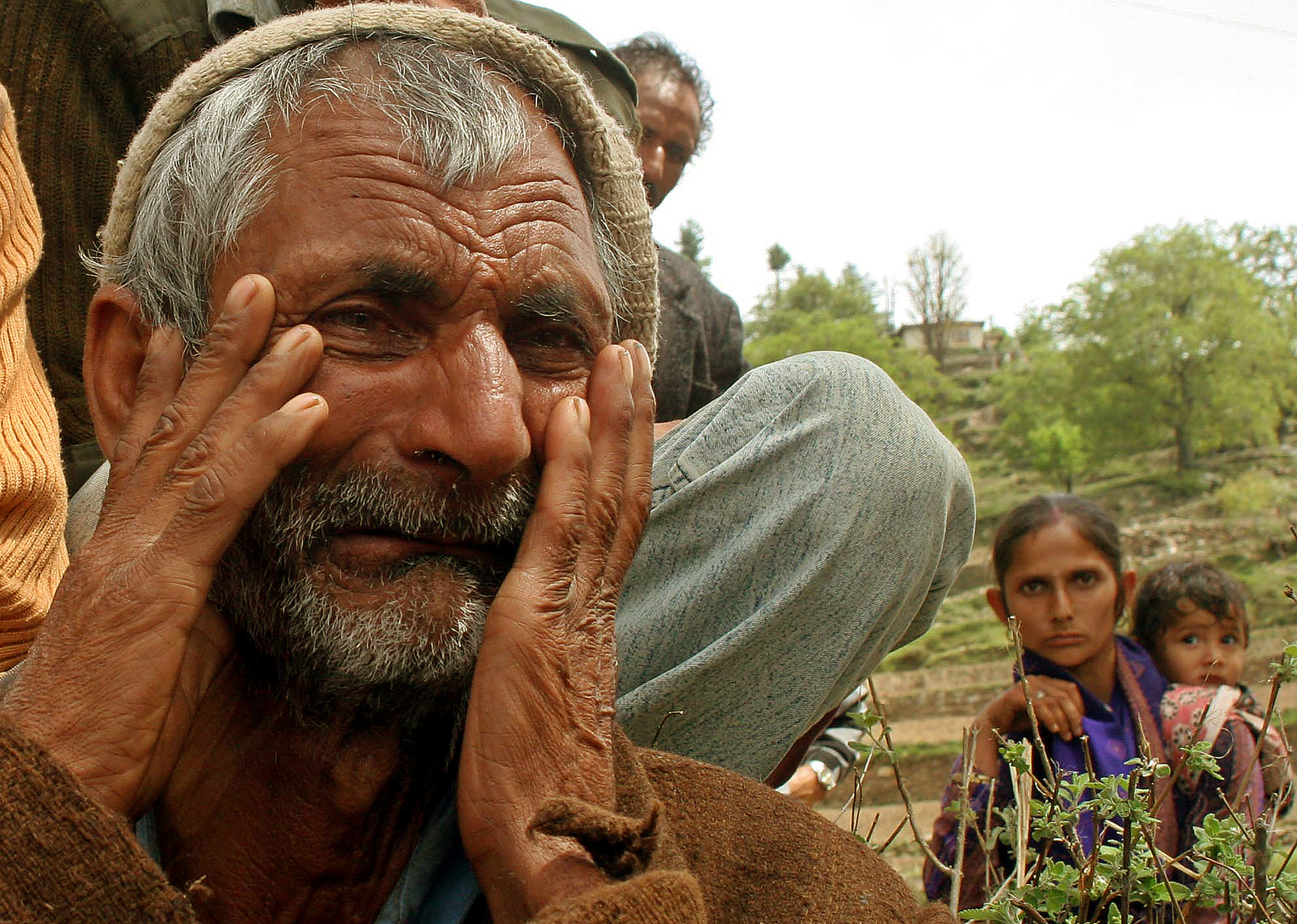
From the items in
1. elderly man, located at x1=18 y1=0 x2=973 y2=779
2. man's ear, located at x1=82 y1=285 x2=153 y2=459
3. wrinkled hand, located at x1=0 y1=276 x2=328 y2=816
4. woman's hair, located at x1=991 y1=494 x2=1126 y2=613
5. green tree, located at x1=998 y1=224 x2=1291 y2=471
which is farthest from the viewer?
green tree, located at x1=998 y1=224 x2=1291 y2=471

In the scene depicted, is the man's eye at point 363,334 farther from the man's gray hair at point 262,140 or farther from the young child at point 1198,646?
the young child at point 1198,646

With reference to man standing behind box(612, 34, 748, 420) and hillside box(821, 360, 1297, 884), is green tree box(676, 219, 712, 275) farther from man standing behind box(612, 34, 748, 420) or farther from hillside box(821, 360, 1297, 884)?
man standing behind box(612, 34, 748, 420)

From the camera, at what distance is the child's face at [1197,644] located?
4.84 m

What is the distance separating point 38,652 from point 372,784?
586 millimetres

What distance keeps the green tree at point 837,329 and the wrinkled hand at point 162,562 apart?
35.4 metres

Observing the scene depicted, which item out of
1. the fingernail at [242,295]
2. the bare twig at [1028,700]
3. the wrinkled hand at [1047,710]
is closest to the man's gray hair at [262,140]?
the fingernail at [242,295]

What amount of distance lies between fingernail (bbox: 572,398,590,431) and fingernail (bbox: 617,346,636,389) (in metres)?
0.09

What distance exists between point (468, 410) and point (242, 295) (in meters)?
0.41

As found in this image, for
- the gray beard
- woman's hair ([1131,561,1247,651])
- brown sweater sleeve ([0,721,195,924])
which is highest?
the gray beard

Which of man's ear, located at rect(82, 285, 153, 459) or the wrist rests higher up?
man's ear, located at rect(82, 285, 153, 459)

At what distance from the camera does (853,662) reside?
2.20m

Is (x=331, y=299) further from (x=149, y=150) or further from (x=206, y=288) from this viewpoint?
(x=149, y=150)

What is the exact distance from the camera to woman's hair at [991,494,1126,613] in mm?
4789

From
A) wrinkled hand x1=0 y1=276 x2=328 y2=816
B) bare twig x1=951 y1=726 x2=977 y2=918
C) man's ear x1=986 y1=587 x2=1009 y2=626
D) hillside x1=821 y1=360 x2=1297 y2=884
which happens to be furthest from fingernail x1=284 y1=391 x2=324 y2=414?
hillside x1=821 y1=360 x2=1297 y2=884
